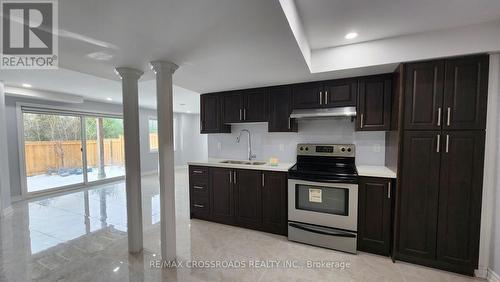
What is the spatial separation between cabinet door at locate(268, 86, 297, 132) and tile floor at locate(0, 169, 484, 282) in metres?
1.59

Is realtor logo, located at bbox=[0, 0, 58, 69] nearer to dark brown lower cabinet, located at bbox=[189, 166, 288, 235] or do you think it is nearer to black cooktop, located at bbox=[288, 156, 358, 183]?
dark brown lower cabinet, located at bbox=[189, 166, 288, 235]

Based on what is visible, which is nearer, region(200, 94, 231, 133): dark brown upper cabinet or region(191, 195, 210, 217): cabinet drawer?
region(191, 195, 210, 217): cabinet drawer

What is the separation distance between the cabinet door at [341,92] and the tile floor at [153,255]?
6.21ft

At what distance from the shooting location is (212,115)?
11.8 feet

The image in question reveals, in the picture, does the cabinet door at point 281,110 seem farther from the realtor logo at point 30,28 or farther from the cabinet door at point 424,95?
the realtor logo at point 30,28

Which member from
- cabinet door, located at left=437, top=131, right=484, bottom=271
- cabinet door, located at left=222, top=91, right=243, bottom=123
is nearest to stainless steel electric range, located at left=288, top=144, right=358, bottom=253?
cabinet door, located at left=437, top=131, right=484, bottom=271

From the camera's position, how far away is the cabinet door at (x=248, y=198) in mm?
2912

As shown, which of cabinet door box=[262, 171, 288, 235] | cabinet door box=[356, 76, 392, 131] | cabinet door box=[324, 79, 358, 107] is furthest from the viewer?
cabinet door box=[262, 171, 288, 235]

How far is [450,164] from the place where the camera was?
2.02m

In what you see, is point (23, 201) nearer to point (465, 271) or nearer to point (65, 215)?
point (65, 215)

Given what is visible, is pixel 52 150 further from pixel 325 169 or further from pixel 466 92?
pixel 466 92

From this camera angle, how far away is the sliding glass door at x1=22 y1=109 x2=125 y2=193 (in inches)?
183

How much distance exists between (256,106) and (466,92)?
2.40m

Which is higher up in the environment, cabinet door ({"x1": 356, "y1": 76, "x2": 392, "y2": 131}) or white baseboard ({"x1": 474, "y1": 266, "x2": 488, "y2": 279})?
cabinet door ({"x1": 356, "y1": 76, "x2": 392, "y2": 131})
